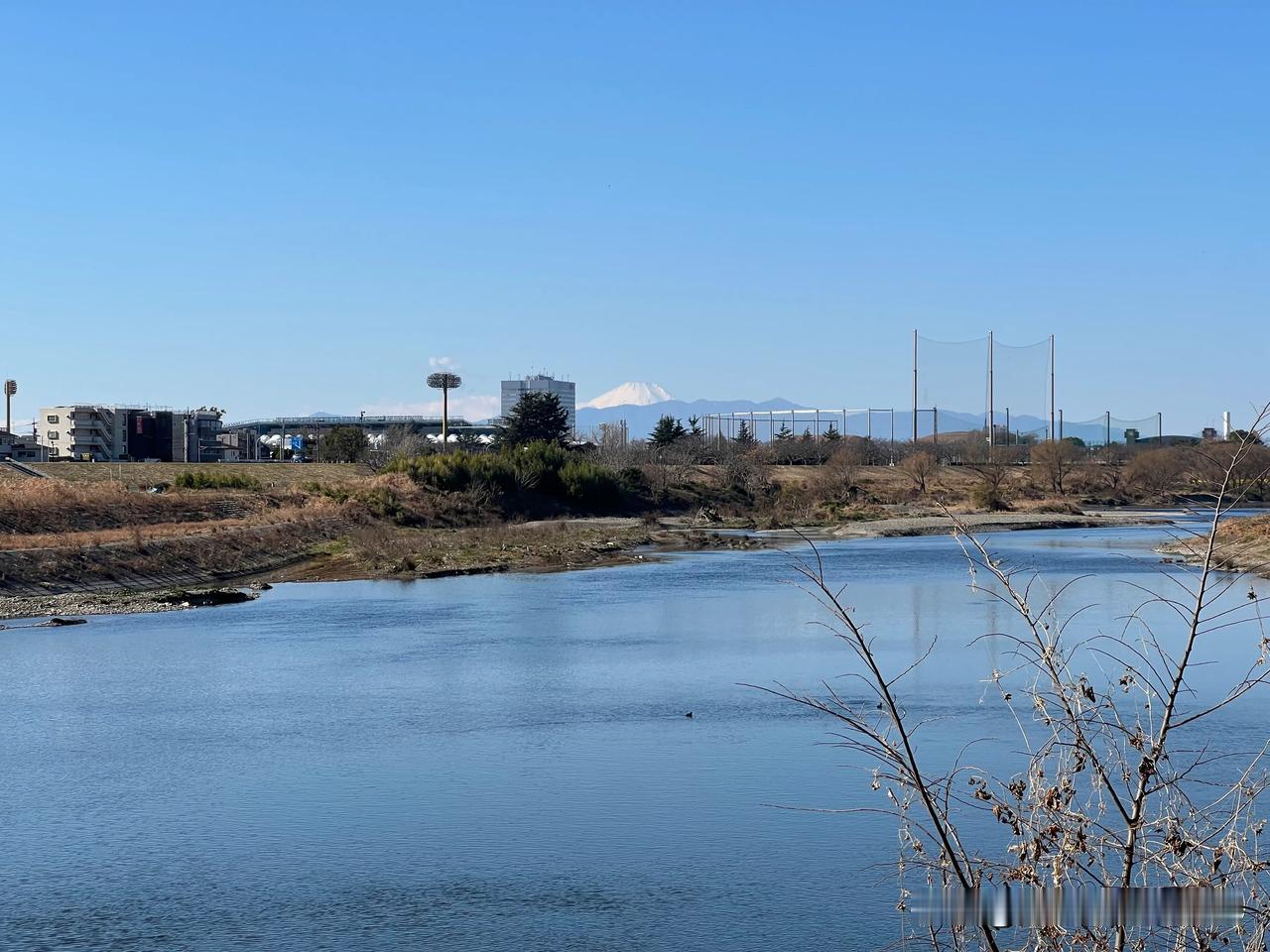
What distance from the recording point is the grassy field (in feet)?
190

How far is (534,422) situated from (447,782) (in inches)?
2780

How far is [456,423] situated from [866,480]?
368 feet

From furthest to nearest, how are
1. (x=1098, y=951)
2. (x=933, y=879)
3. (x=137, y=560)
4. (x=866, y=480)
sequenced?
1. (x=866, y=480)
2. (x=137, y=560)
3. (x=933, y=879)
4. (x=1098, y=951)

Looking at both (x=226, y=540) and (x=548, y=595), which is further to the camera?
(x=226, y=540)

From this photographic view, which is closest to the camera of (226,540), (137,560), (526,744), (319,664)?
(526,744)

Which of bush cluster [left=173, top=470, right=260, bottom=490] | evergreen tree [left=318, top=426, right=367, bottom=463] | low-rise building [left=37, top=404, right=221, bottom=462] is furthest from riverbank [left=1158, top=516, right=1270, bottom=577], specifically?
low-rise building [left=37, top=404, right=221, bottom=462]

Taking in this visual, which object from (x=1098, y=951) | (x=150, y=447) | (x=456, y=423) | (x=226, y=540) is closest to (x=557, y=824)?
(x=1098, y=951)

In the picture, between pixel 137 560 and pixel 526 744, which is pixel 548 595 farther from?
pixel 526 744

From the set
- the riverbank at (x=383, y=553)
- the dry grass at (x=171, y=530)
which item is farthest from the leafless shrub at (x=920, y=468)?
the dry grass at (x=171, y=530)

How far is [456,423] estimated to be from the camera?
187500 millimetres

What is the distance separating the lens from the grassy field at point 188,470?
190ft

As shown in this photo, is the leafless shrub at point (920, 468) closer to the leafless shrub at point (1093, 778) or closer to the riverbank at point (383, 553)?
the riverbank at point (383, 553)

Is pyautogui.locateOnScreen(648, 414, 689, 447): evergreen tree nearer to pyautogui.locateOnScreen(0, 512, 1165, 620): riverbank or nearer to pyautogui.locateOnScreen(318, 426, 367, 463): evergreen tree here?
pyautogui.locateOnScreen(318, 426, 367, 463): evergreen tree

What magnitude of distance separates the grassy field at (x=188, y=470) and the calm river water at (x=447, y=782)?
31112 mm
